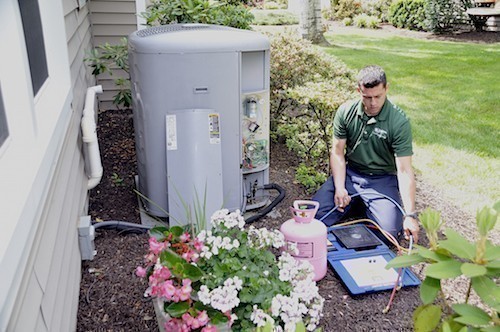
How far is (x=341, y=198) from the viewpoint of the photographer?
3.14 meters

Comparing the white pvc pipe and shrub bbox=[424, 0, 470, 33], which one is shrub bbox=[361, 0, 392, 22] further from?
the white pvc pipe

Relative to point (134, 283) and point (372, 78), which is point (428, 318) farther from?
point (372, 78)

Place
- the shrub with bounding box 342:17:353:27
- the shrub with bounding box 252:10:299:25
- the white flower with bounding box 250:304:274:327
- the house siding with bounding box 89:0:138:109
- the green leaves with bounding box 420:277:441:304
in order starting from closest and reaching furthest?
the green leaves with bounding box 420:277:441:304
the white flower with bounding box 250:304:274:327
the house siding with bounding box 89:0:138:109
the shrub with bounding box 342:17:353:27
the shrub with bounding box 252:10:299:25

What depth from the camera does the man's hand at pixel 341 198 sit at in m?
3.15

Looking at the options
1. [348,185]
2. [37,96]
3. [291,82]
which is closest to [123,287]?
[37,96]

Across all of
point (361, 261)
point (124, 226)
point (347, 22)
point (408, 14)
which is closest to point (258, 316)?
point (361, 261)

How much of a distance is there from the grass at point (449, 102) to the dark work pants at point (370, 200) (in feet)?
2.81

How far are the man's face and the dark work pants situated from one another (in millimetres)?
492

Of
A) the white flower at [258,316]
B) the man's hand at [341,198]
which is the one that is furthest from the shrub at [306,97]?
the white flower at [258,316]

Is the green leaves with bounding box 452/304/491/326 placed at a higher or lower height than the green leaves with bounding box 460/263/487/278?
lower

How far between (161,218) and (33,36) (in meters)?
1.36

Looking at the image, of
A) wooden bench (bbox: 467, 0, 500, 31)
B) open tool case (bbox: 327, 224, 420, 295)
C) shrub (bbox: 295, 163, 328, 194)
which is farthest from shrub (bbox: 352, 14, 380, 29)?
open tool case (bbox: 327, 224, 420, 295)

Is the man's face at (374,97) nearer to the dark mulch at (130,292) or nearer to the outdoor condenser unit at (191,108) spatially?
the outdoor condenser unit at (191,108)

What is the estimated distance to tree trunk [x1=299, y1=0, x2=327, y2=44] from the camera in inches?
445
